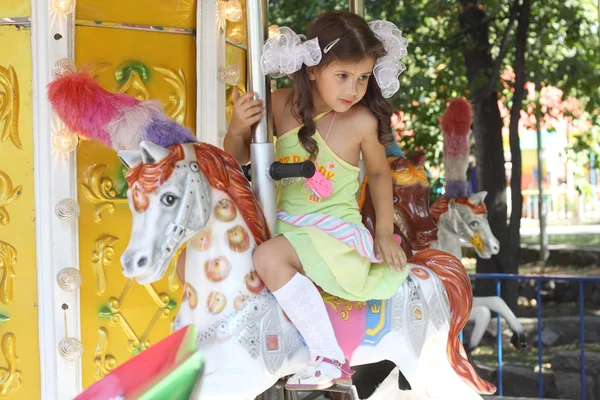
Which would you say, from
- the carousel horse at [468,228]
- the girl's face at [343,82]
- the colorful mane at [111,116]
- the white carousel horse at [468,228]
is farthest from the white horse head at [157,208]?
the white carousel horse at [468,228]

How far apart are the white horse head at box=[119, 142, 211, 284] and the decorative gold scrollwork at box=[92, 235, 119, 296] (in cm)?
85

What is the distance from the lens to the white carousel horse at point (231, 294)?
2100mm

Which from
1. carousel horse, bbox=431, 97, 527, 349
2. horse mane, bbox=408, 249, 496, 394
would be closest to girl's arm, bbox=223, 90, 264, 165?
horse mane, bbox=408, 249, 496, 394

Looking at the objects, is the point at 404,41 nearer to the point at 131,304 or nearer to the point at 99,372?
the point at 131,304

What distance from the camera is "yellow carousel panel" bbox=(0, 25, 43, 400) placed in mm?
2844

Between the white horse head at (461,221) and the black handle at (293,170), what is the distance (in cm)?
376

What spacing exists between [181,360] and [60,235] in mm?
910

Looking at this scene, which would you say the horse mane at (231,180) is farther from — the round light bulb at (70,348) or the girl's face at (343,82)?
the round light bulb at (70,348)

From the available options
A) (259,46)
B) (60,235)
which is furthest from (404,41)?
(60,235)

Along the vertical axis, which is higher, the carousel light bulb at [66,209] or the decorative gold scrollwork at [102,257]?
the carousel light bulb at [66,209]

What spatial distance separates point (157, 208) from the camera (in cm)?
210

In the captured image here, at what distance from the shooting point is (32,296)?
113 inches

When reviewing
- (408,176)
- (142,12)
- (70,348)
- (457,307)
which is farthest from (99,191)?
(408,176)

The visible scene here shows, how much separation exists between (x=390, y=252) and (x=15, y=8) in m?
1.48
